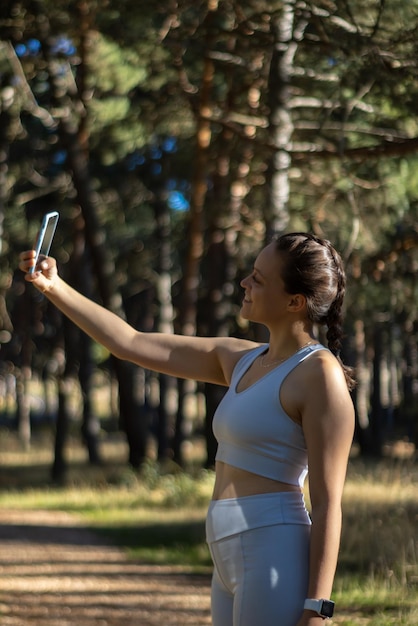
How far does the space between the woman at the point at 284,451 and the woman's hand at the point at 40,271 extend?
676 millimetres

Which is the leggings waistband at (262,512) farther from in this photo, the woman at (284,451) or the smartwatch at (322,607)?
the smartwatch at (322,607)

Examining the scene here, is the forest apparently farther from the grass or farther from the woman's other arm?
the woman's other arm

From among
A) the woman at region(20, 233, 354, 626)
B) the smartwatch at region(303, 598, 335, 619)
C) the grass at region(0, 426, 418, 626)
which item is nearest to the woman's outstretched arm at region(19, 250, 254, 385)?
the woman at region(20, 233, 354, 626)

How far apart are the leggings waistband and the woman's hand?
96 cm

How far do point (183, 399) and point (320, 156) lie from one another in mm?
16303

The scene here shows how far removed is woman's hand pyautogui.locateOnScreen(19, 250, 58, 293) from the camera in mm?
3402

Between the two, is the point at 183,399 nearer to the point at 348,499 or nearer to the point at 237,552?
the point at 348,499

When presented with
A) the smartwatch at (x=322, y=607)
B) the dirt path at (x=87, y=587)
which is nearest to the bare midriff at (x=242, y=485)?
the smartwatch at (x=322, y=607)

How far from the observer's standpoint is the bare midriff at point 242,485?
2936 millimetres

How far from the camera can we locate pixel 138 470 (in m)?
20.3

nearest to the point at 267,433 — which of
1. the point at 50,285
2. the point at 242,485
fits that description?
the point at 242,485

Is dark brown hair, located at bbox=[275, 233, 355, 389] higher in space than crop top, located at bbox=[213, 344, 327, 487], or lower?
higher

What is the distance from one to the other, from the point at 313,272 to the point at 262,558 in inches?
30.8

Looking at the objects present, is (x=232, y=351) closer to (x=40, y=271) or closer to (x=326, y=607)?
(x=40, y=271)
